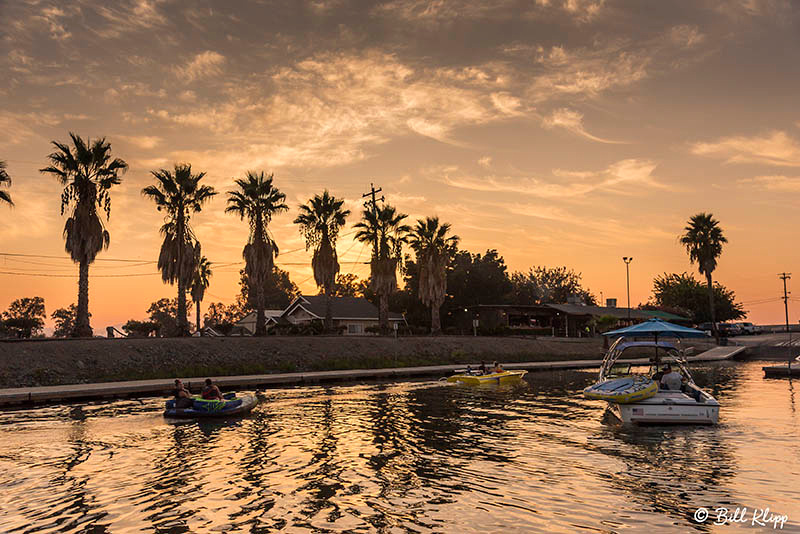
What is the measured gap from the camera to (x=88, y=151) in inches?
1858

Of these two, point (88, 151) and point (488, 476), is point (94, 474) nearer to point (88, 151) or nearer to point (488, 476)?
point (488, 476)

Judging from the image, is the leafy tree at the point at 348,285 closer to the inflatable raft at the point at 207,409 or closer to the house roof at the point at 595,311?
the house roof at the point at 595,311

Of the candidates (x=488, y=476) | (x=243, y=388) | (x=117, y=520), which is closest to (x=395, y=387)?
(x=243, y=388)

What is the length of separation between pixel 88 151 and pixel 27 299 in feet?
357

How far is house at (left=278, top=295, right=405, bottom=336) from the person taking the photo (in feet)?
260

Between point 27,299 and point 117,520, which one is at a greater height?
point 27,299

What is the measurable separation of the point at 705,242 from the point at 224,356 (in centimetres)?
7286

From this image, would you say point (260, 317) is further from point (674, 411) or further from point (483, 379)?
point (674, 411)

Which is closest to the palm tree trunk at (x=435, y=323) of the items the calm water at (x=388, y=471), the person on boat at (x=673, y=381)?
the calm water at (x=388, y=471)

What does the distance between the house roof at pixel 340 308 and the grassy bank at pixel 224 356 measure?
63.5ft

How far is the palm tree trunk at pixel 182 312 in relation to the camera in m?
50.6

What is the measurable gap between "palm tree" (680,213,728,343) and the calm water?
66727mm

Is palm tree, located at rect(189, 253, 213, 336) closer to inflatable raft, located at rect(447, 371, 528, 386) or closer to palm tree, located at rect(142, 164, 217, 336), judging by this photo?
palm tree, located at rect(142, 164, 217, 336)

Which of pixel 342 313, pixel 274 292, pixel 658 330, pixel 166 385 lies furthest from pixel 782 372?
pixel 274 292
